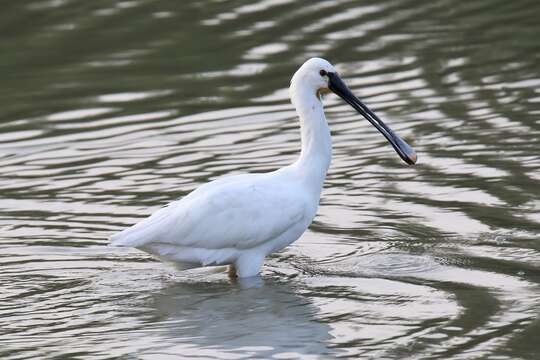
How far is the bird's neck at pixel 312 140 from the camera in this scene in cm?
1094

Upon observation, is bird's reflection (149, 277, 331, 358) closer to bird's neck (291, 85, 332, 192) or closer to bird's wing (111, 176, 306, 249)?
bird's wing (111, 176, 306, 249)

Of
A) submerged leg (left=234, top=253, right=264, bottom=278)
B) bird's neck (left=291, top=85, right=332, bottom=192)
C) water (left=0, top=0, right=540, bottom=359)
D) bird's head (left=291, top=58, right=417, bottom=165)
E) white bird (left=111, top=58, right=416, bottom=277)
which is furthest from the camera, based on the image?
bird's head (left=291, top=58, right=417, bottom=165)

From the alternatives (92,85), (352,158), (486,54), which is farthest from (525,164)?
(92,85)

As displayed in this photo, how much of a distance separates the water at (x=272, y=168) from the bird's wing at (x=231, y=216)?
356 mm

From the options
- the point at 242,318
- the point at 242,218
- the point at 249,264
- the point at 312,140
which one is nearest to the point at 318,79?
the point at 312,140

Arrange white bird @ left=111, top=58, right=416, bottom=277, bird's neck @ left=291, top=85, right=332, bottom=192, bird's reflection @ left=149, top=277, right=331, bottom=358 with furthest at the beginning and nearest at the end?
bird's neck @ left=291, top=85, right=332, bottom=192 → white bird @ left=111, top=58, right=416, bottom=277 → bird's reflection @ left=149, top=277, right=331, bottom=358

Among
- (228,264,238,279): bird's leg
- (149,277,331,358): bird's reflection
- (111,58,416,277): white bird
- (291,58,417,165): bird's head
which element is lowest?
(149,277,331,358): bird's reflection

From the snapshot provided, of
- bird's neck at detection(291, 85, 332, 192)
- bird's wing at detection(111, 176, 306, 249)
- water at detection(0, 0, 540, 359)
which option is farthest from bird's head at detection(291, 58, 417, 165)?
water at detection(0, 0, 540, 359)

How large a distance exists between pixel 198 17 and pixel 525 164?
269 inches

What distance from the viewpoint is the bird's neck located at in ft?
35.9

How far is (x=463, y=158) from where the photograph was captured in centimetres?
1309

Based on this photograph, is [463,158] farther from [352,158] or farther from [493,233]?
[493,233]

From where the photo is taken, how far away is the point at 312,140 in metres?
11.0

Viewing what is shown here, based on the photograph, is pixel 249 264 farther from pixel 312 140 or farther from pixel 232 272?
pixel 312 140
